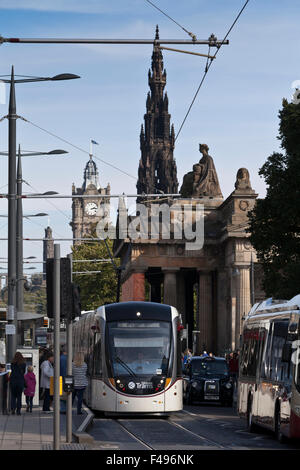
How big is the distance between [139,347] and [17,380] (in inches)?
127

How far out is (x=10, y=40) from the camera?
79.1 ft

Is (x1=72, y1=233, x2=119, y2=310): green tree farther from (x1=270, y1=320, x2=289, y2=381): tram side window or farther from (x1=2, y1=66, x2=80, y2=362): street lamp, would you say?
(x1=270, y1=320, x2=289, y2=381): tram side window

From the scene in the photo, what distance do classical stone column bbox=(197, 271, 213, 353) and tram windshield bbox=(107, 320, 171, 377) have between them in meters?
63.6

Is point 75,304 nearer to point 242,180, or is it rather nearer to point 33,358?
point 33,358

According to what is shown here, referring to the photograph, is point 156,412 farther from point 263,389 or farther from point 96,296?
point 96,296

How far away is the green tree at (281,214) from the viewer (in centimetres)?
4381

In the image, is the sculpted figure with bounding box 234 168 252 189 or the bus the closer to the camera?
the bus

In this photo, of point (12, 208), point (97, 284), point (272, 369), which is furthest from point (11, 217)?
point (97, 284)

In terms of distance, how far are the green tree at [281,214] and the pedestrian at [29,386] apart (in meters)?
11.4

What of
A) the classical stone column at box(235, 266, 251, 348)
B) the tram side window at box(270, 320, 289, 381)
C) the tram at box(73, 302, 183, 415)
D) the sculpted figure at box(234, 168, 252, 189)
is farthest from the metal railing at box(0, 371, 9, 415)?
the classical stone column at box(235, 266, 251, 348)

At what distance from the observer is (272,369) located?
2492 centimetres

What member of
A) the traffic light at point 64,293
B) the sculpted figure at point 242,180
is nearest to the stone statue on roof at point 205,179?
the sculpted figure at point 242,180

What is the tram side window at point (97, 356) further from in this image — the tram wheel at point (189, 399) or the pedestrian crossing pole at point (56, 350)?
the pedestrian crossing pole at point (56, 350)

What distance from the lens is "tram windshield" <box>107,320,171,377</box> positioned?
32.0 m
